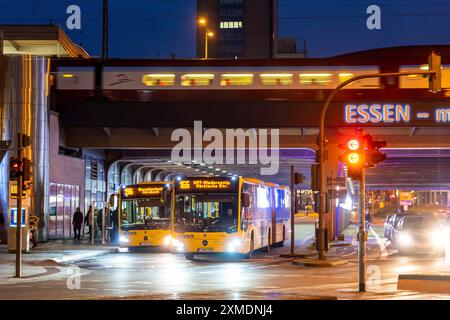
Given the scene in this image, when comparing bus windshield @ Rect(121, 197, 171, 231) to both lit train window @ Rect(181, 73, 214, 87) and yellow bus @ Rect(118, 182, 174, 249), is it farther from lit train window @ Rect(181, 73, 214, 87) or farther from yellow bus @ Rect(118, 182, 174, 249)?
lit train window @ Rect(181, 73, 214, 87)

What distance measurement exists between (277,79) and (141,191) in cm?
1229

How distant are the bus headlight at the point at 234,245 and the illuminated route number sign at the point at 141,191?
776 centimetres

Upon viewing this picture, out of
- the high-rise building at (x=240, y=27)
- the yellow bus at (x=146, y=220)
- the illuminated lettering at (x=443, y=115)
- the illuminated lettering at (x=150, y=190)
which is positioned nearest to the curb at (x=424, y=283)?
the yellow bus at (x=146, y=220)

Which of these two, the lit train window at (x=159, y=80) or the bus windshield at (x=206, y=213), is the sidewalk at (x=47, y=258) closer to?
the bus windshield at (x=206, y=213)

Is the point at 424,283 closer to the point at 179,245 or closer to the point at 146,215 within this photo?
the point at 179,245

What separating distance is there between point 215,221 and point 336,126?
1503cm

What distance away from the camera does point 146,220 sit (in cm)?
3569

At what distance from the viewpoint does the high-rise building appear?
16300 cm

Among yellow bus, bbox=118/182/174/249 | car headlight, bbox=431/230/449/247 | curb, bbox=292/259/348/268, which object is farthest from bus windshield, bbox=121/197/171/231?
car headlight, bbox=431/230/449/247

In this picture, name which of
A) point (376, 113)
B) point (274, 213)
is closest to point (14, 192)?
point (274, 213)

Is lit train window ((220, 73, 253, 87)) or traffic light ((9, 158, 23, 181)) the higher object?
lit train window ((220, 73, 253, 87))

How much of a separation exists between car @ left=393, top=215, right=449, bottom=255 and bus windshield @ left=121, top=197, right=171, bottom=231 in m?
10.0

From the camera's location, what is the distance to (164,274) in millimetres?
23688
